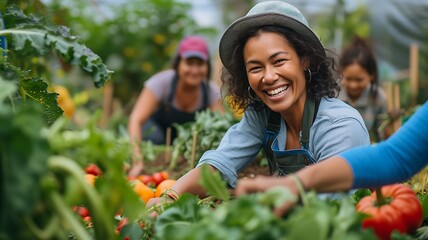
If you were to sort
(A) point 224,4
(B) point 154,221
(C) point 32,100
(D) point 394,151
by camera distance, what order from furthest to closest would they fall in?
(A) point 224,4 < (C) point 32,100 < (B) point 154,221 < (D) point 394,151

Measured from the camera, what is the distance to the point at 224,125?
157 inches

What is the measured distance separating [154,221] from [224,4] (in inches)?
384

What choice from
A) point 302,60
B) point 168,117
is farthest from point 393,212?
point 168,117

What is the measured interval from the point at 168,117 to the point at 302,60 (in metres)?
2.93

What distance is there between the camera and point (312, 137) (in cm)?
249

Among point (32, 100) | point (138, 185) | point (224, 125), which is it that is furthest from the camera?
point (224, 125)

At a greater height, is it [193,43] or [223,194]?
[193,43]

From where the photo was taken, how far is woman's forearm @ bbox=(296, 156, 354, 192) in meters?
1.68

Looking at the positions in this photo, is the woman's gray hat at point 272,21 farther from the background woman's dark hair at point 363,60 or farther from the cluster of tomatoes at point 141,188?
the background woman's dark hair at point 363,60

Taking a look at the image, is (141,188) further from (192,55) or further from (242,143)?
(192,55)

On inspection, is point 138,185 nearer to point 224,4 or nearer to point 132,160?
point 132,160

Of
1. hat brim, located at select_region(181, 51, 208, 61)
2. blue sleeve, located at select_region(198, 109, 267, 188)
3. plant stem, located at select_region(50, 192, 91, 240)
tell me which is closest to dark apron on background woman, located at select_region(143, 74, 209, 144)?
hat brim, located at select_region(181, 51, 208, 61)

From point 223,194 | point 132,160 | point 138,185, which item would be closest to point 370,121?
point 132,160

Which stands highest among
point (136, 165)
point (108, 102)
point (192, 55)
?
point (108, 102)
